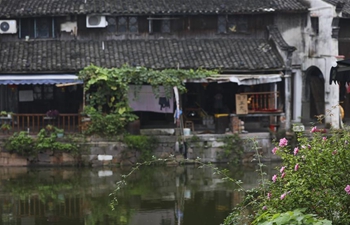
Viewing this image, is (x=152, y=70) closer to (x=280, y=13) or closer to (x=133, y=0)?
(x=133, y=0)

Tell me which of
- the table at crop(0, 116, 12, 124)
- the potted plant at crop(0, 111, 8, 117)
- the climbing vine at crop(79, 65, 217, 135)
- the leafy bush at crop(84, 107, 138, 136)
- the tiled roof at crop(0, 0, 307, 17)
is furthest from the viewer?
the tiled roof at crop(0, 0, 307, 17)

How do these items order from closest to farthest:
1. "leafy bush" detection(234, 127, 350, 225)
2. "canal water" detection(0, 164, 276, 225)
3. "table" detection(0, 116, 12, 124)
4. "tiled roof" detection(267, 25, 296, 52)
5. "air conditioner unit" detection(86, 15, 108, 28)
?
"leafy bush" detection(234, 127, 350, 225)
"canal water" detection(0, 164, 276, 225)
"table" detection(0, 116, 12, 124)
"tiled roof" detection(267, 25, 296, 52)
"air conditioner unit" detection(86, 15, 108, 28)

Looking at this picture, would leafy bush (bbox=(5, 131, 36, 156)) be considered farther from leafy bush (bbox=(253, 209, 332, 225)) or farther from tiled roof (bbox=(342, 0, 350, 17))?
leafy bush (bbox=(253, 209, 332, 225))

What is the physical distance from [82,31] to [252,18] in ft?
22.5

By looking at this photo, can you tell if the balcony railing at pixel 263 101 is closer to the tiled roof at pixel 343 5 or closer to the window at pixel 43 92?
the tiled roof at pixel 343 5

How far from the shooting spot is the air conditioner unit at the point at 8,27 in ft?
104

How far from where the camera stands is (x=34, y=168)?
2769 cm

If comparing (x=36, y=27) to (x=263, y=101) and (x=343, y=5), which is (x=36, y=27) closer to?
(x=263, y=101)

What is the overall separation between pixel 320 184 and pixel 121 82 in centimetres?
1752

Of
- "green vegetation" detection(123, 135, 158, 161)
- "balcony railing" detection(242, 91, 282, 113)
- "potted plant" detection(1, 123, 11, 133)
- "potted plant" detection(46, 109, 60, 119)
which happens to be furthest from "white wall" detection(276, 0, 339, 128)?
"potted plant" detection(1, 123, 11, 133)

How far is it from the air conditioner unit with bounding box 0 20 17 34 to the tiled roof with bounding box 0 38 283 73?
1.55 feet

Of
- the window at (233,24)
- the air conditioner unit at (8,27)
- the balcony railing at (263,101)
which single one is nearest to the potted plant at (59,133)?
the air conditioner unit at (8,27)

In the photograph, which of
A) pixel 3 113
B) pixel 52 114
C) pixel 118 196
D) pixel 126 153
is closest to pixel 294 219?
pixel 118 196

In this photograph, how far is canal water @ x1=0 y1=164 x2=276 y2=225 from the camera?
19.0 m
